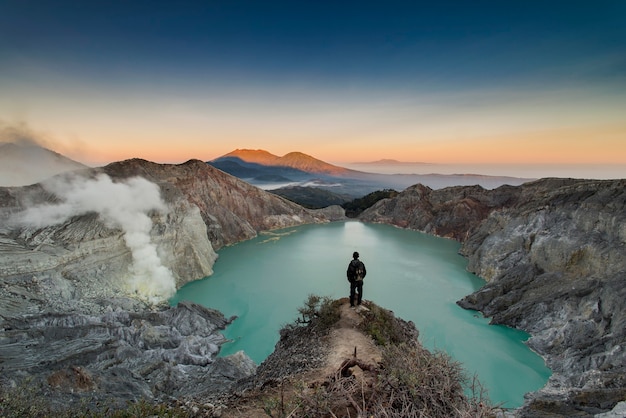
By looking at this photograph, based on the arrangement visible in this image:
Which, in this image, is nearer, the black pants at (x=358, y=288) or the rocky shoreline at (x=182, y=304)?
the black pants at (x=358, y=288)

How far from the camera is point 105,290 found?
56.9ft

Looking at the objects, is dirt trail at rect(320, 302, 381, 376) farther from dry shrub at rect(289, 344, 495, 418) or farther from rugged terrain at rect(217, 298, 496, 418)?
dry shrub at rect(289, 344, 495, 418)

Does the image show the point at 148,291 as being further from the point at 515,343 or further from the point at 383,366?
the point at 515,343

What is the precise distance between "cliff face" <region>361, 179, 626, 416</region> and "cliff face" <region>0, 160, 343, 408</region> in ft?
38.0

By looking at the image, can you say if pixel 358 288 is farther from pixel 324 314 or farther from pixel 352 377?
pixel 352 377

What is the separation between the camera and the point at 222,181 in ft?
152

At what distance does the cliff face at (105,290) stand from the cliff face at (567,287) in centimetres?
1157

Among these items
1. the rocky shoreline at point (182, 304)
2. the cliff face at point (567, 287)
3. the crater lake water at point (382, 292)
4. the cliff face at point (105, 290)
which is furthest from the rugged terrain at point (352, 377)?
the cliff face at point (567, 287)

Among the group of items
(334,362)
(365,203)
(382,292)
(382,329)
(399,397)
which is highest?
(365,203)

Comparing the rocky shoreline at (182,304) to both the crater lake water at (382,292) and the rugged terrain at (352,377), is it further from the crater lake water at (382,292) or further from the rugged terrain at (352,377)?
the rugged terrain at (352,377)

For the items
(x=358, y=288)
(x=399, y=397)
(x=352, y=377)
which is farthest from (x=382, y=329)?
(x=399, y=397)

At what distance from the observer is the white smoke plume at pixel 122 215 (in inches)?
747

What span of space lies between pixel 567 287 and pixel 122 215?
2603cm

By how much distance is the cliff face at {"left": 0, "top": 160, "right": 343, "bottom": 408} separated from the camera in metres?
10.3
